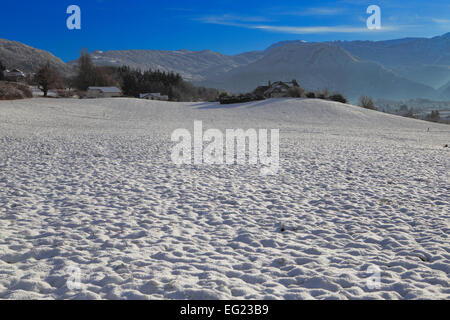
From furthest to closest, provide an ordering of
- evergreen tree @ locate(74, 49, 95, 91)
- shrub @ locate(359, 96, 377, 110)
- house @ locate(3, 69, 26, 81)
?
house @ locate(3, 69, 26, 81)
evergreen tree @ locate(74, 49, 95, 91)
shrub @ locate(359, 96, 377, 110)

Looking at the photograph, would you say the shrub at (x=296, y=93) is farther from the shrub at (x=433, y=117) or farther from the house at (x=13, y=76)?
the house at (x=13, y=76)

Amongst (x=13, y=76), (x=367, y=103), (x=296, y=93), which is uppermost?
(x=13, y=76)

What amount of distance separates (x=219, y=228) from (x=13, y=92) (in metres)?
49.8

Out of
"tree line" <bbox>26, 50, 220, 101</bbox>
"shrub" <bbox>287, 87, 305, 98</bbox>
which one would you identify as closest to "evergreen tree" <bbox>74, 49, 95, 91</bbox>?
"tree line" <bbox>26, 50, 220, 101</bbox>

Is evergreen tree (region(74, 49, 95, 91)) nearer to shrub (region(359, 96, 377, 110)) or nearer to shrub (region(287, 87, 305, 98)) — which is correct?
shrub (region(287, 87, 305, 98))

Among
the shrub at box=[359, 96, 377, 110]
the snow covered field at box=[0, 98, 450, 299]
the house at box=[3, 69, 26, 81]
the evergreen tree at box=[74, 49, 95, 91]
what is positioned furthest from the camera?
the house at box=[3, 69, 26, 81]

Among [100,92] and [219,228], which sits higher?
[100,92]

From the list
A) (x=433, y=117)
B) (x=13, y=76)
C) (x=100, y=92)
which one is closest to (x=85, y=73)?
(x=100, y=92)

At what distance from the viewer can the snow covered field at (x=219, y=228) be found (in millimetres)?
4797

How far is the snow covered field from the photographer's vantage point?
4797mm

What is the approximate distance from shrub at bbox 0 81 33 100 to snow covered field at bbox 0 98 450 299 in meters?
36.4

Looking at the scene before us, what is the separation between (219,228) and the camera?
7066mm

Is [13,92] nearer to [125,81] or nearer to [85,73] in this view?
[85,73]

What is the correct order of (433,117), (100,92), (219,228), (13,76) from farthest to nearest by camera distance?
(13,76) < (100,92) < (433,117) < (219,228)
